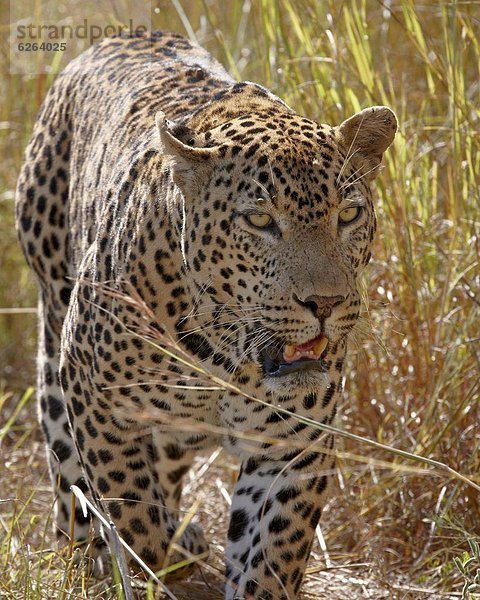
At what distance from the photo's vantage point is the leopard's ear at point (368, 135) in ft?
14.7

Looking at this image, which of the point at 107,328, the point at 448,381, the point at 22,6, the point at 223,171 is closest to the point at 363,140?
the point at 223,171

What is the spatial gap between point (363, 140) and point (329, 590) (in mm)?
2049

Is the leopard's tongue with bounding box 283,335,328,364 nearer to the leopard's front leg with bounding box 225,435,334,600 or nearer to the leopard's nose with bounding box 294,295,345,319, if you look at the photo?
the leopard's nose with bounding box 294,295,345,319

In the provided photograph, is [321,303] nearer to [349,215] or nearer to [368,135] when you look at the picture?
[349,215]

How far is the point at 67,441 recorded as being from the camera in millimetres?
5812

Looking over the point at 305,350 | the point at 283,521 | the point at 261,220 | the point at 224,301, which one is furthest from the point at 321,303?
the point at 283,521

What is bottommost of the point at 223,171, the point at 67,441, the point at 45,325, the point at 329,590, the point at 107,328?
the point at 329,590

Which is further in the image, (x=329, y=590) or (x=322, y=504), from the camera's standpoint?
(x=329, y=590)

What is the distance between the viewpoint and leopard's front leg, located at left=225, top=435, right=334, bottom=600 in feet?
15.2

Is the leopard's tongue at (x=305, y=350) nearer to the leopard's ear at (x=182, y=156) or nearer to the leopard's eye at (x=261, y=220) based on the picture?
the leopard's eye at (x=261, y=220)

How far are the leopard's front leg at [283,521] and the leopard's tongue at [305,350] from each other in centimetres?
56

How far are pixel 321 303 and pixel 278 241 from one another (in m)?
0.30

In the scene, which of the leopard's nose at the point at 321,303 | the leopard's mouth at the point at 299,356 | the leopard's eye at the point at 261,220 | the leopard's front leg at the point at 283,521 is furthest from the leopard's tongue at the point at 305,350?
the leopard's front leg at the point at 283,521

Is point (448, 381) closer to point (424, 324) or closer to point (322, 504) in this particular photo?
point (424, 324)
